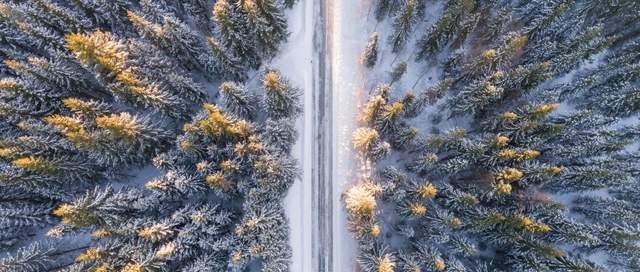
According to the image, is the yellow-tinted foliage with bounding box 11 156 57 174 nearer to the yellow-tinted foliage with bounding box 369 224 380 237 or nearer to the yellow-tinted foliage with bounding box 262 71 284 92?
the yellow-tinted foliage with bounding box 262 71 284 92

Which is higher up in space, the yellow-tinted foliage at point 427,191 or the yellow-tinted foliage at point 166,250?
the yellow-tinted foliage at point 427,191

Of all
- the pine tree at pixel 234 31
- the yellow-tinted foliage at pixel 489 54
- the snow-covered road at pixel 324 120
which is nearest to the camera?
the pine tree at pixel 234 31

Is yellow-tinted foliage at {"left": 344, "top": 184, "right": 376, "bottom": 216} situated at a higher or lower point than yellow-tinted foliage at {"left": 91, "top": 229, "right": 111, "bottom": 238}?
higher

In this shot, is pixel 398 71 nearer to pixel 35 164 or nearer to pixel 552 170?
pixel 552 170

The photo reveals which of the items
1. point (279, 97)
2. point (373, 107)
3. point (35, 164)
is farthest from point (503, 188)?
point (35, 164)

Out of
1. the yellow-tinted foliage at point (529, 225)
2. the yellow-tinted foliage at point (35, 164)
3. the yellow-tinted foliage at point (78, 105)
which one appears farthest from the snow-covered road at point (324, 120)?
the yellow-tinted foliage at point (35, 164)

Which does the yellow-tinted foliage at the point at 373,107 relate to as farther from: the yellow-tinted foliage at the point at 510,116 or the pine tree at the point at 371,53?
the yellow-tinted foliage at the point at 510,116

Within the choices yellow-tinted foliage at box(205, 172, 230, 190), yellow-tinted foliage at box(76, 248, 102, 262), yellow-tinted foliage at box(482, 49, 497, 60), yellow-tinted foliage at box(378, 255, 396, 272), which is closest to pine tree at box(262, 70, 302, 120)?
yellow-tinted foliage at box(205, 172, 230, 190)
